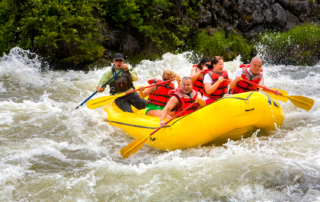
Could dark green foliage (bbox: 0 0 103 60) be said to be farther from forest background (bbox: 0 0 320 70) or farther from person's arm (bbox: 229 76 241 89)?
person's arm (bbox: 229 76 241 89)

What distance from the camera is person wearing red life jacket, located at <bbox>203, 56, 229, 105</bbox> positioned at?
395cm

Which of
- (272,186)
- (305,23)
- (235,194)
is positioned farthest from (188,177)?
(305,23)

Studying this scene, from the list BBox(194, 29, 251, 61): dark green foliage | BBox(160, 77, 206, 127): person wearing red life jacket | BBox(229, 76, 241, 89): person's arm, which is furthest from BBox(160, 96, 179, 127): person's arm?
BBox(194, 29, 251, 61): dark green foliage

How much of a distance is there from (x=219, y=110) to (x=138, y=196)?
1352 millimetres

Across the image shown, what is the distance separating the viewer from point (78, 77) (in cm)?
845

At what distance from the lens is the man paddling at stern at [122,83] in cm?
493

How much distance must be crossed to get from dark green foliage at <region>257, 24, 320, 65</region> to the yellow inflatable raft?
656 cm

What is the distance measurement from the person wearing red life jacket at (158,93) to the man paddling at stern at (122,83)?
A: 55 centimetres

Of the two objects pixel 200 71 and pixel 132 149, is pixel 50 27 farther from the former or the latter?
pixel 132 149

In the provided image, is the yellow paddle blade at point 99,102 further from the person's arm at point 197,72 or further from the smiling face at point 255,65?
the smiling face at point 255,65

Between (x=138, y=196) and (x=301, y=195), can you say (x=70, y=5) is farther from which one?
(x=301, y=195)

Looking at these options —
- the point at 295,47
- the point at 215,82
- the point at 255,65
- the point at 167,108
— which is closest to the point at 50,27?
the point at 167,108

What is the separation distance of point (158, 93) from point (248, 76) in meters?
1.29

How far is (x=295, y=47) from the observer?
32.2 ft
